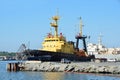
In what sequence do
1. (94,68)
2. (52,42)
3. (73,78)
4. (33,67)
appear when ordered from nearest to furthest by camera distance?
(73,78), (94,68), (33,67), (52,42)

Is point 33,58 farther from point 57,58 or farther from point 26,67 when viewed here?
point 26,67

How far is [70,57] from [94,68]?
32225 millimetres

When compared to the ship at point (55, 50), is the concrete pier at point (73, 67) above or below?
below

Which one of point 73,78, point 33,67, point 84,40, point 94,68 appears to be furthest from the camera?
point 84,40

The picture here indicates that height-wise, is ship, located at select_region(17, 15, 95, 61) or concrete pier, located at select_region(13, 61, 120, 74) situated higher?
ship, located at select_region(17, 15, 95, 61)

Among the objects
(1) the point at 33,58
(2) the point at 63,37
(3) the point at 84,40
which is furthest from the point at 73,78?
(3) the point at 84,40

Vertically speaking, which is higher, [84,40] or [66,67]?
[84,40]

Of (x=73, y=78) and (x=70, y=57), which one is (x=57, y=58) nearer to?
(x=70, y=57)

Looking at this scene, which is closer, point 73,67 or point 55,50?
point 73,67

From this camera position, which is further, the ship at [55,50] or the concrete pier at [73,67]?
the ship at [55,50]

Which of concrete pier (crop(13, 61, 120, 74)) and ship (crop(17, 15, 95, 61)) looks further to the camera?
ship (crop(17, 15, 95, 61))

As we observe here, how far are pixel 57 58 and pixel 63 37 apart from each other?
603 cm

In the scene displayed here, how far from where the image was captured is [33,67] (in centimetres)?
6194

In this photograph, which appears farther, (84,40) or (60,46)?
(84,40)
